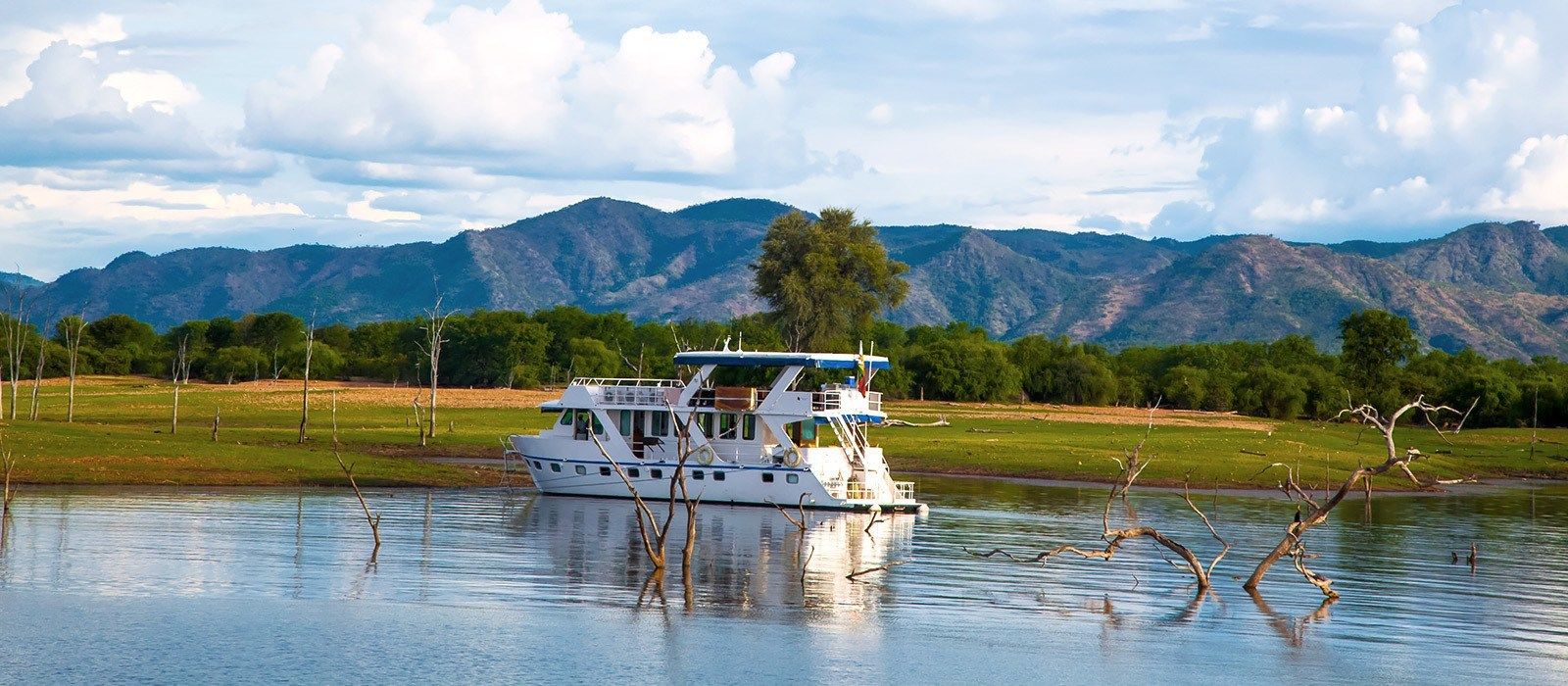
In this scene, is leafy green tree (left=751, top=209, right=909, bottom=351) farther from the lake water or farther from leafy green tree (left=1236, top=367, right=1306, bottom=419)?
the lake water

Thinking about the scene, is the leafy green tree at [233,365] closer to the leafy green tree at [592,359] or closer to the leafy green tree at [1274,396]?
the leafy green tree at [592,359]

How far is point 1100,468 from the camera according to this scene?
79.6m

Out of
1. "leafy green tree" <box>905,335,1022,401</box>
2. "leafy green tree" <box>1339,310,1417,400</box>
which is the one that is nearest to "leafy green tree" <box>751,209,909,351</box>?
"leafy green tree" <box>905,335,1022,401</box>

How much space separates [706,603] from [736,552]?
970 centimetres

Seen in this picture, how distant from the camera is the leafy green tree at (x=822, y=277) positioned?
115 m

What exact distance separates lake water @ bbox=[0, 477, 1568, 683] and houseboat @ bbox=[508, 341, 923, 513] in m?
2.78

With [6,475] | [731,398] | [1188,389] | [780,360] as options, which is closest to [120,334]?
[1188,389]

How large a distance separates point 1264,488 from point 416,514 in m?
42.5

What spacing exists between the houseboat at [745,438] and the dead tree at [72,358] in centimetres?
2565

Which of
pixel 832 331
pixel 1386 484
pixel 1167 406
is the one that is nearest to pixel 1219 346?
pixel 1167 406

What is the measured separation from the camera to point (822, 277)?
4505 inches

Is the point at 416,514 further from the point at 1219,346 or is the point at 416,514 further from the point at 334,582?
the point at 1219,346

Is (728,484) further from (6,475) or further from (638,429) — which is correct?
(6,475)

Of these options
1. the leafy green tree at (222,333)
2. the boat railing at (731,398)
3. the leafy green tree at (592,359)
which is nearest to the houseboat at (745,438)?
the boat railing at (731,398)
